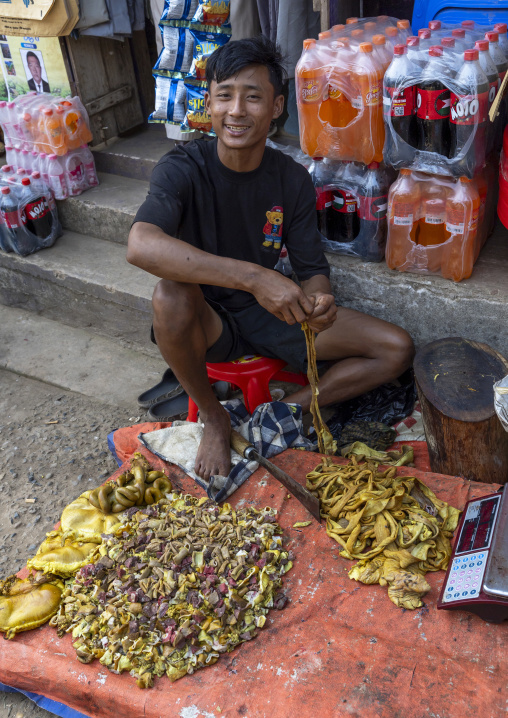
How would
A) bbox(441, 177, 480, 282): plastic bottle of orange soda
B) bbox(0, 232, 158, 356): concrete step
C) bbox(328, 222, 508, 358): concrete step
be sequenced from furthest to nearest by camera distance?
bbox(0, 232, 158, 356): concrete step → bbox(328, 222, 508, 358): concrete step → bbox(441, 177, 480, 282): plastic bottle of orange soda

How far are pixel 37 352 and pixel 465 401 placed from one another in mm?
2879

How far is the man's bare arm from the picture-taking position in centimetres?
234

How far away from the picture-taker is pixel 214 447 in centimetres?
284

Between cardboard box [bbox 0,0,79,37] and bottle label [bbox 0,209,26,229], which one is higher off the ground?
cardboard box [bbox 0,0,79,37]

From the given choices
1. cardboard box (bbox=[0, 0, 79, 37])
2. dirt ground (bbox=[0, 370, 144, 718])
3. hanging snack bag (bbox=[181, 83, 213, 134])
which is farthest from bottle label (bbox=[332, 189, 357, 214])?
cardboard box (bbox=[0, 0, 79, 37])

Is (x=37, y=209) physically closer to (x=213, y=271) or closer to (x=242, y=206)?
(x=242, y=206)

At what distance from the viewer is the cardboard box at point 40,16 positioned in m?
4.39

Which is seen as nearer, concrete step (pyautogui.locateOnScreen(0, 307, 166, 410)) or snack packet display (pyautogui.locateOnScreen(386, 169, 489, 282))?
snack packet display (pyautogui.locateOnScreen(386, 169, 489, 282))

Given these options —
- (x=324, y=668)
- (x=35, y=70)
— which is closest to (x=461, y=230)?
(x=324, y=668)

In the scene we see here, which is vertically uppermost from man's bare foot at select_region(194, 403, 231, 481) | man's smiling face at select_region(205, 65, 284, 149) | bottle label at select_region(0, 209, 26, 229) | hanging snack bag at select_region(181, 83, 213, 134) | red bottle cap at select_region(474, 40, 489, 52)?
red bottle cap at select_region(474, 40, 489, 52)

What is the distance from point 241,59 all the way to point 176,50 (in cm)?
174

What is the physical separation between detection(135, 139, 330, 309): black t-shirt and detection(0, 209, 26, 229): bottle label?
6.11 ft

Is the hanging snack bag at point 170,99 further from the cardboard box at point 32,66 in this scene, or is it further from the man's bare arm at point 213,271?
the man's bare arm at point 213,271

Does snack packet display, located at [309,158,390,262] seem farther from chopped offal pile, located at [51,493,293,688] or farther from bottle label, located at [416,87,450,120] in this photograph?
chopped offal pile, located at [51,493,293,688]
